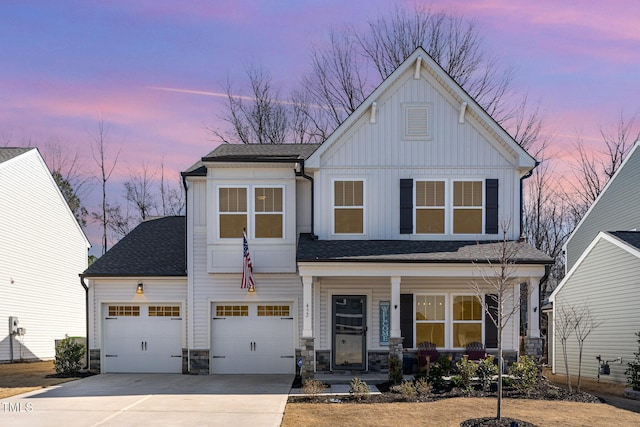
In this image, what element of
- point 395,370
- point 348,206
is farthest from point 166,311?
point 395,370

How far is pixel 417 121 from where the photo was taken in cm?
1756

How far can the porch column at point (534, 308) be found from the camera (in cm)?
1587

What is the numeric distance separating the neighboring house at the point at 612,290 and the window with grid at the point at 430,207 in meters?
4.85

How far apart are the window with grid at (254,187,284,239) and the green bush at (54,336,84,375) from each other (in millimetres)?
6315

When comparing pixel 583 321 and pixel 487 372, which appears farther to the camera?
pixel 583 321

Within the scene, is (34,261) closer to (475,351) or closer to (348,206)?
(348,206)

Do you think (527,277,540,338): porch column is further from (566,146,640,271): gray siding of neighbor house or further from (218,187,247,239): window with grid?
(566,146,640,271): gray siding of neighbor house

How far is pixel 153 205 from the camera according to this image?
4259cm

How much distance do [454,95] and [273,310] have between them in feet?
26.9

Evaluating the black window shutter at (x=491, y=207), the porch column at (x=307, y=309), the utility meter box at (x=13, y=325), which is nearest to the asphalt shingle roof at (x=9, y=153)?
the utility meter box at (x=13, y=325)

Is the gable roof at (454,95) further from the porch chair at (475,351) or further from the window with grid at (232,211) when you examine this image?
the porch chair at (475,351)

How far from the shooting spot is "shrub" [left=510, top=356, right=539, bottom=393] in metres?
14.1

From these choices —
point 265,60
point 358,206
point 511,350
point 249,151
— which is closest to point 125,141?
point 265,60

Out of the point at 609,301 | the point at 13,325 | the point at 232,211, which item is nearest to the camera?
the point at 232,211
